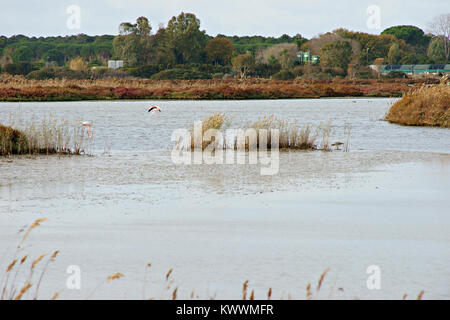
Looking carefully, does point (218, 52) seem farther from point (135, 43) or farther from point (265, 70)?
point (265, 70)

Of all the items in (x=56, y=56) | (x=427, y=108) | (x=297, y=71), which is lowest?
(x=427, y=108)

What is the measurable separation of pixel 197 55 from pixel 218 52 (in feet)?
16.0

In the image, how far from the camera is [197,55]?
128m

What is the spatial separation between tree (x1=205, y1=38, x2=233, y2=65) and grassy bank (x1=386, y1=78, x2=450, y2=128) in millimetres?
101447

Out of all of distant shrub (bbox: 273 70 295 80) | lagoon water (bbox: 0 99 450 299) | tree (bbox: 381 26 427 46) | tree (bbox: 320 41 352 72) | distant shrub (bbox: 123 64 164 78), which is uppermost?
tree (bbox: 381 26 427 46)

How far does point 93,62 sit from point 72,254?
4948 inches

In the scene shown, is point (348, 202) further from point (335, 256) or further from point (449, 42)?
point (449, 42)

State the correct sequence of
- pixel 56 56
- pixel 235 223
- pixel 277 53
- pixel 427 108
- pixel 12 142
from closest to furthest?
pixel 235 223
pixel 12 142
pixel 427 108
pixel 277 53
pixel 56 56

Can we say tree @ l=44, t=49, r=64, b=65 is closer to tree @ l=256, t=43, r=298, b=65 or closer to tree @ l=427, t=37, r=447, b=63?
tree @ l=256, t=43, r=298, b=65

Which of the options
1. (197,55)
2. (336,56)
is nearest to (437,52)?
(336,56)

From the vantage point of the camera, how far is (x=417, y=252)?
7.14m

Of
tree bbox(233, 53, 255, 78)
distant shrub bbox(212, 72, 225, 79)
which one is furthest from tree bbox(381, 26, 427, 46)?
distant shrub bbox(212, 72, 225, 79)

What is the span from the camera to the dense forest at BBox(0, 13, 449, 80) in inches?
3927
